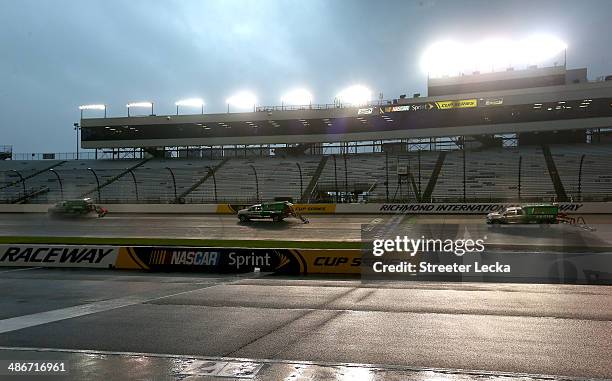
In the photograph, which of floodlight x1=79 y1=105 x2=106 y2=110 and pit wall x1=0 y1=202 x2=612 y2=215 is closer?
pit wall x1=0 y1=202 x2=612 y2=215

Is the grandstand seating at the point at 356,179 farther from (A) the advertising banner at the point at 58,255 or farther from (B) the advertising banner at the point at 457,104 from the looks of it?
(A) the advertising banner at the point at 58,255

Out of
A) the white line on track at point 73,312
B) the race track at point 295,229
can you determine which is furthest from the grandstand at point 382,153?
the white line on track at point 73,312

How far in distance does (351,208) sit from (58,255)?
1033 inches

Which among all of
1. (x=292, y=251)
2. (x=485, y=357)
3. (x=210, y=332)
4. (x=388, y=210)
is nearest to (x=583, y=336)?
(x=485, y=357)

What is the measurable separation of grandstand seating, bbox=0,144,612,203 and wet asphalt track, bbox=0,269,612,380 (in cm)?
3258

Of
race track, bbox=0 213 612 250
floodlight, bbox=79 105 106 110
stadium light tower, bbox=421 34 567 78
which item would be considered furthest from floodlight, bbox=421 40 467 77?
floodlight, bbox=79 105 106 110

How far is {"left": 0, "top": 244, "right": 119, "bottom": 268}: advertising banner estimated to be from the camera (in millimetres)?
18438

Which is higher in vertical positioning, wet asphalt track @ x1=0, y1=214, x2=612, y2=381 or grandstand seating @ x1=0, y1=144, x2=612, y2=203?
grandstand seating @ x1=0, y1=144, x2=612, y2=203

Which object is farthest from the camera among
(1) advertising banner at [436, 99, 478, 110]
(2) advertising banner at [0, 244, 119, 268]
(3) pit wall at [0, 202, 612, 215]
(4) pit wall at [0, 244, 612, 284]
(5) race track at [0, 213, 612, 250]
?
(1) advertising banner at [436, 99, 478, 110]

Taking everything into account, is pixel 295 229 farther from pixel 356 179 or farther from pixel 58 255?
pixel 356 179

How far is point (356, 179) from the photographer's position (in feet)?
167

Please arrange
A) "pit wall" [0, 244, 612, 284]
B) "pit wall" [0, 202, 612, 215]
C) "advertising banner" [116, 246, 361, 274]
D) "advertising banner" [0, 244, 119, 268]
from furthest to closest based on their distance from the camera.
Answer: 1. "pit wall" [0, 202, 612, 215]
2. "advertising banner" [0, 244, 119, 268]
3. "advertising banner" [116, 246, 361, 274]
4. "pit wall" [0, 244, 612, 284]

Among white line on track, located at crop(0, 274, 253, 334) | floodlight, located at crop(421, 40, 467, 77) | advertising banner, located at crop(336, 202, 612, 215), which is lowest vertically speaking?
white line on track, located at crop(0, 274, 253, 334)

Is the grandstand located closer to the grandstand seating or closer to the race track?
the grandstand seating
